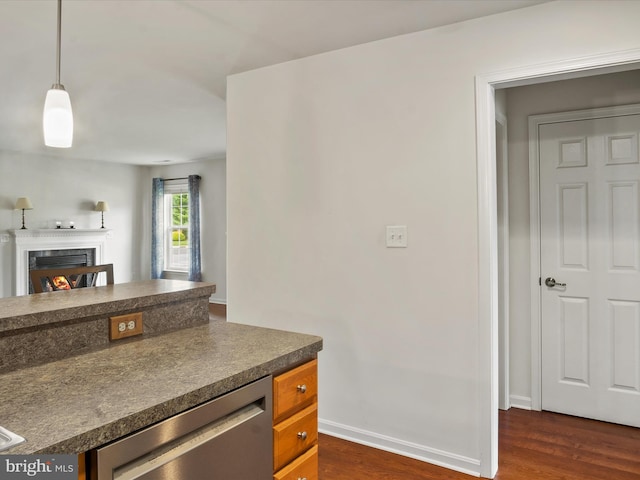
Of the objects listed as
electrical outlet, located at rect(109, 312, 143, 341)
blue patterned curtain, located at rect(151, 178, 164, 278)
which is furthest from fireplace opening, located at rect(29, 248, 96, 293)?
electrical outlet, located at rect(109, 312, 143, 341)

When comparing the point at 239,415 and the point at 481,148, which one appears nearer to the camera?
the point at 239,415

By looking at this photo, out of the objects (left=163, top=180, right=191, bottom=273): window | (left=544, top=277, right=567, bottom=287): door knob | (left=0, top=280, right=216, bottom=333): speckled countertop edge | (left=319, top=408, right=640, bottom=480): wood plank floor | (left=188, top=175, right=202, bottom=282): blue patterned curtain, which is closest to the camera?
(left=0, top=280, right=216, bottom=333): speckled countertop edge

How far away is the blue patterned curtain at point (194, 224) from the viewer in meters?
7.66

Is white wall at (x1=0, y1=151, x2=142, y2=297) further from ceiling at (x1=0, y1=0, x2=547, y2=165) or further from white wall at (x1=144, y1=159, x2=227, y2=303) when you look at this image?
ceiling at (x1=0, y1=0, x2=547, y2=165)

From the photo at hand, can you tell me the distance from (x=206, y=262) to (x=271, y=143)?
508 centimetres

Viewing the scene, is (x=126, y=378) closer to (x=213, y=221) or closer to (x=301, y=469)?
(x=301, y=469)

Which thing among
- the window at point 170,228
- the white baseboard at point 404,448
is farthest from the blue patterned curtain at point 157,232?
the white baseboard at point 404,448

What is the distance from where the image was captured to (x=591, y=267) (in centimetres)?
304

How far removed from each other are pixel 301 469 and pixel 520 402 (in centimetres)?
232

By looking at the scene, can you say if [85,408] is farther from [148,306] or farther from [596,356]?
[596,356]

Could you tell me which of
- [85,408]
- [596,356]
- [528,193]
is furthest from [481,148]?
[85,408]

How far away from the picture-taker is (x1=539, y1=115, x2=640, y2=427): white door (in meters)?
2.92

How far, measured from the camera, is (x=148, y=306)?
1739mm

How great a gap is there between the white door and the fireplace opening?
20.7 ft
